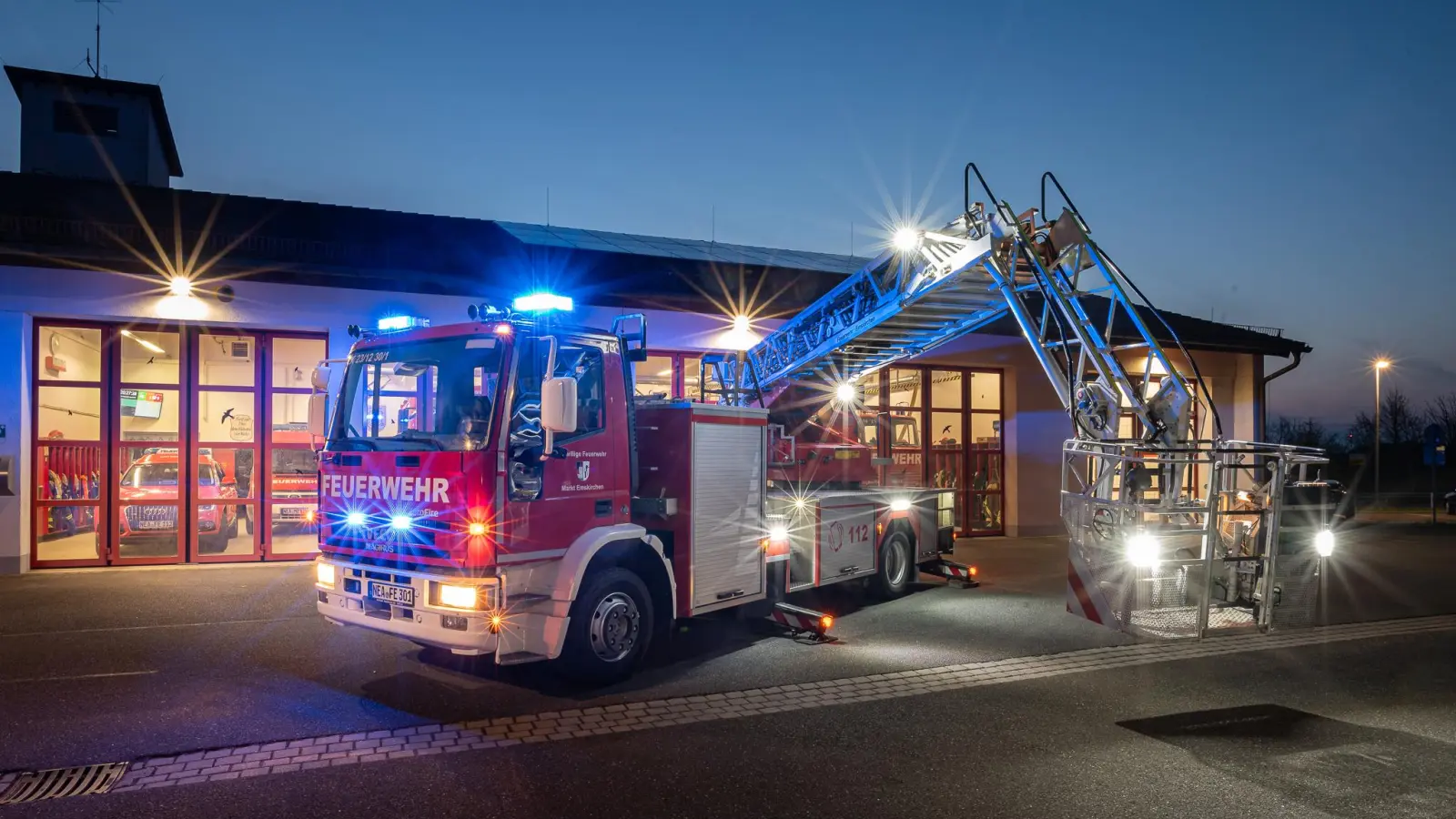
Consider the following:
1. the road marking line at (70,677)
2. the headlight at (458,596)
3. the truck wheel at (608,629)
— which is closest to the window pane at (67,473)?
the road marking line at (70,677)

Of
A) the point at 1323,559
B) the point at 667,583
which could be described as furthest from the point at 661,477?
the point at 1323,559

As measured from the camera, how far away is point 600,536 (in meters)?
6.79

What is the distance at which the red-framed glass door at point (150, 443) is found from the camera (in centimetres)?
1285

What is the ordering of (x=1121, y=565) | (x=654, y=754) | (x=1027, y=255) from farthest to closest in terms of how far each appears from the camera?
1. (x=1027, y=255)
2. (x=1121, y=565)
3. (x=654, y=754)

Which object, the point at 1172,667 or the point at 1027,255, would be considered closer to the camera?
the point at 1172,667

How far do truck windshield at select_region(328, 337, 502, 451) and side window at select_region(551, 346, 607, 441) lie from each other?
1.93 ft

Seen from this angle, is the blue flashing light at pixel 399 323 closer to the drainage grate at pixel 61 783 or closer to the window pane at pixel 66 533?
the drainage grate at pixel 61 783

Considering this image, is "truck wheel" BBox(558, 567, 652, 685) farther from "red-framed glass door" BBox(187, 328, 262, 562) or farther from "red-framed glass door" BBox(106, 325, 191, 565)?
"red-framed glass door" BBox(106, 325, 191, 565)

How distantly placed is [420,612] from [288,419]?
8.63 meters

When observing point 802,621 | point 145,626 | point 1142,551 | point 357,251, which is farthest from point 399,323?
point 357,251

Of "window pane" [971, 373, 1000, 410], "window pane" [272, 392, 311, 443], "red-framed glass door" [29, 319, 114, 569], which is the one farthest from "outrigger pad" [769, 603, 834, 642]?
"window pane" [971, 373, 1000, 410]

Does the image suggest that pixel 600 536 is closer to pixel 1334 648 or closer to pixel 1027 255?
pixel 1027 255

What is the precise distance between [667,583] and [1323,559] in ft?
16.3

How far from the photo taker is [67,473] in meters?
12.7
